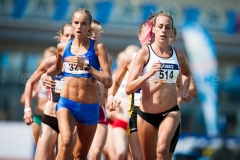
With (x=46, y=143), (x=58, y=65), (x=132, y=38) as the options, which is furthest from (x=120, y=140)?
(x=132, y=38)

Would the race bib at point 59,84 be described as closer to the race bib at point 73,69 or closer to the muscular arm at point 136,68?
the race bib at point 73,69

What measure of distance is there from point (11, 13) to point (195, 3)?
716 centimetres

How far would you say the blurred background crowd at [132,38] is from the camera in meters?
20.4

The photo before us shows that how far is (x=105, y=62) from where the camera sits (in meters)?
7.79

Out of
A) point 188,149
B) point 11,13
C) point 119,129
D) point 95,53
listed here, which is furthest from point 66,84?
point 11,13

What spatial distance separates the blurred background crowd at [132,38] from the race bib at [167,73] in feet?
37.6

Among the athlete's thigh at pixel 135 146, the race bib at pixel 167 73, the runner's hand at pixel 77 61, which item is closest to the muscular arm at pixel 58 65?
the runner's hand at pixel 77 61

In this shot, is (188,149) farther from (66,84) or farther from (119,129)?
(66,84)

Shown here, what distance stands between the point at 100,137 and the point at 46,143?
4.57ft

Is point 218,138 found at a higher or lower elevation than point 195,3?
lower

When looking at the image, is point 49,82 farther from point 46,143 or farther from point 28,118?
point 46,143

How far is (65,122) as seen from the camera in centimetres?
763

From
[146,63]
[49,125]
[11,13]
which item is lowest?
[49,125]

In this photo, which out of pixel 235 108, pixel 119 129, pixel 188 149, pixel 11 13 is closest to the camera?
pixel 119 129
